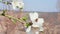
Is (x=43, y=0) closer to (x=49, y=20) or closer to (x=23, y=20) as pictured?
(x=49, y=20)

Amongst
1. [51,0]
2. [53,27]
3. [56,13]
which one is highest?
[51,0]

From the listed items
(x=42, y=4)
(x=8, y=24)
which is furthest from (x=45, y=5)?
(x=8, y=24)

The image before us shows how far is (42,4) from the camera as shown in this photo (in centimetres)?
138

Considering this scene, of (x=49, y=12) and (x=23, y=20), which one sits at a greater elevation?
(x=23, y=20)

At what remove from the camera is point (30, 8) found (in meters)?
1.33

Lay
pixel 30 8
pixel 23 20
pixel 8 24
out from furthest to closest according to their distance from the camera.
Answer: pixel 30 8
pixel 8 24
pixel 23 20

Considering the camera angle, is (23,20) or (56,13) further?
(56,13)

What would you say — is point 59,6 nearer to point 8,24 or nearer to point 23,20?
point 8,24

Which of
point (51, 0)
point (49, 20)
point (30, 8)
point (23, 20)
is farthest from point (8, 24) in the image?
point (23, 20)

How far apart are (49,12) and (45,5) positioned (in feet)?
0.28

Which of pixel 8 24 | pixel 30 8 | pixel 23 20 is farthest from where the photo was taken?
pixel 30 8

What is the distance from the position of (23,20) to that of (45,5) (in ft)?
2.85

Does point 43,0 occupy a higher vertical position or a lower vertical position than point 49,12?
higher

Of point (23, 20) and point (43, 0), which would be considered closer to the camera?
point (23, 20)
